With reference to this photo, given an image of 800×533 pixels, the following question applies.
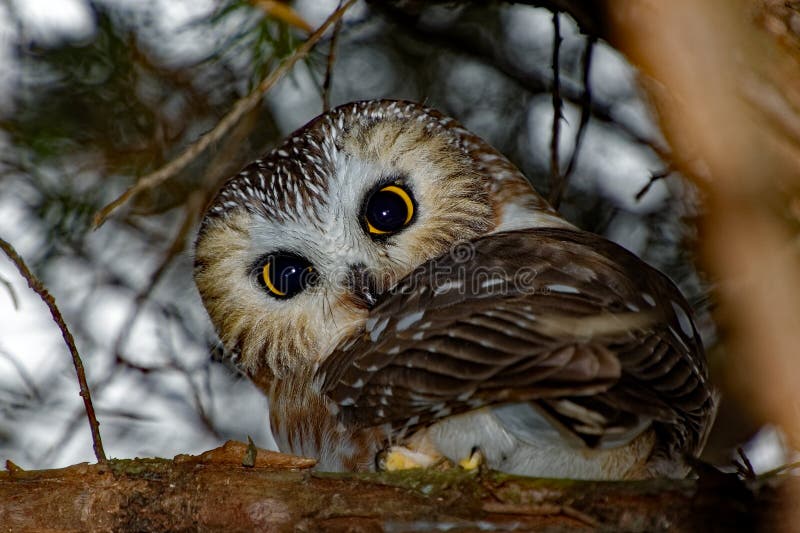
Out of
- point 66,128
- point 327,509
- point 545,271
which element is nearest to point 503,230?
point 545,271

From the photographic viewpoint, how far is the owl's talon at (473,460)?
2.09 m

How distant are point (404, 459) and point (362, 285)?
1.92 feet

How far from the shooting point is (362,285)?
2594 millimetres

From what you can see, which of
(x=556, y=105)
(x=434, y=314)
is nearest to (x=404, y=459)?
(x=434, y=314)

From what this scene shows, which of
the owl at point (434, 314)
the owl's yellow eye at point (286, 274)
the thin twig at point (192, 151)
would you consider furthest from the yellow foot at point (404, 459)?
the thin twig at point (192, 151)

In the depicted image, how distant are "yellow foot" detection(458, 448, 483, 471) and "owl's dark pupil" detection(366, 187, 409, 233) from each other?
2.64ft

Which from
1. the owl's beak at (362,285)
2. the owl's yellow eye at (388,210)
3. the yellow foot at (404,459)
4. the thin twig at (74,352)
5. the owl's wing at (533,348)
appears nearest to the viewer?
the owl's wing at (533,348)

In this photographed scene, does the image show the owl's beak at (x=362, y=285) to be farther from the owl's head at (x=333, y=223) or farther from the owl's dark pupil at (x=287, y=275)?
the owl's dark pupil at (x=287, y=275)

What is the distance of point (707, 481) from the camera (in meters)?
1.79

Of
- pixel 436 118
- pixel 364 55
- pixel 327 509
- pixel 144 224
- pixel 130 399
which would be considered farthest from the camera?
pixel 364 55

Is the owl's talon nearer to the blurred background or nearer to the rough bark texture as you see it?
the rough bark texture

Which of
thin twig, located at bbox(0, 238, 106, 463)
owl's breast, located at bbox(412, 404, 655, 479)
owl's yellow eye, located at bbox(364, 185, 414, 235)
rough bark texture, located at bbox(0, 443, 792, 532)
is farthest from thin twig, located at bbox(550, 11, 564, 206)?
thin twig, located at bbox(0, 238, 106, 463)

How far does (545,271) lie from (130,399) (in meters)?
2.03

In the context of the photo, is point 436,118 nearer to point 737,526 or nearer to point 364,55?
point 364,55
